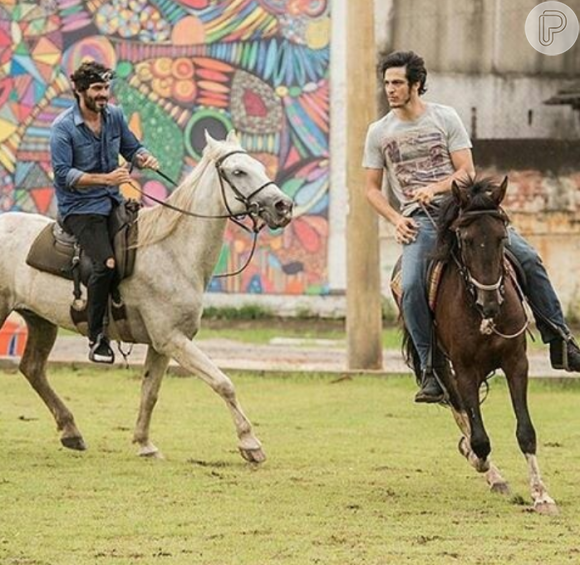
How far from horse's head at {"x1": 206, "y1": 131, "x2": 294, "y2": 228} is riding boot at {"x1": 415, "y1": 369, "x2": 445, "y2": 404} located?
5.14ft

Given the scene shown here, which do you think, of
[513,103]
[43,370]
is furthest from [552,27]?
[43,370]

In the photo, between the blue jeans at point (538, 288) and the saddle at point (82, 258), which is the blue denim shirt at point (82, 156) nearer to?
the saddle at point (82, 258)

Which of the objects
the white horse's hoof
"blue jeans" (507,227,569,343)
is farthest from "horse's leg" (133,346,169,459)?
"blue jeans" (507,227,569,343)

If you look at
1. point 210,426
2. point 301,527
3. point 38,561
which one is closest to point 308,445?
point 210,426

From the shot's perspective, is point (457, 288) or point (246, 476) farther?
point (246, 476)

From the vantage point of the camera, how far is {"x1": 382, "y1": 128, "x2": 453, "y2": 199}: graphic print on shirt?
473 inches

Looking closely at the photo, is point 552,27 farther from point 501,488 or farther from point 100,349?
point 501,488

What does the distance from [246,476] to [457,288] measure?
6.39 feet

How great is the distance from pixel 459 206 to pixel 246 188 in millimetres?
2207

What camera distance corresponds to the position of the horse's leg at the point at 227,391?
42.2 ft

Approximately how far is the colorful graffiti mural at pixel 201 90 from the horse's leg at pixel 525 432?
1498 cm

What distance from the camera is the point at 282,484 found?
12031 millimetres

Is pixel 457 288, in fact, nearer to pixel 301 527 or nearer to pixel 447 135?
pixel 447 135

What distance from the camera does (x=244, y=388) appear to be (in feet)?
60.5
